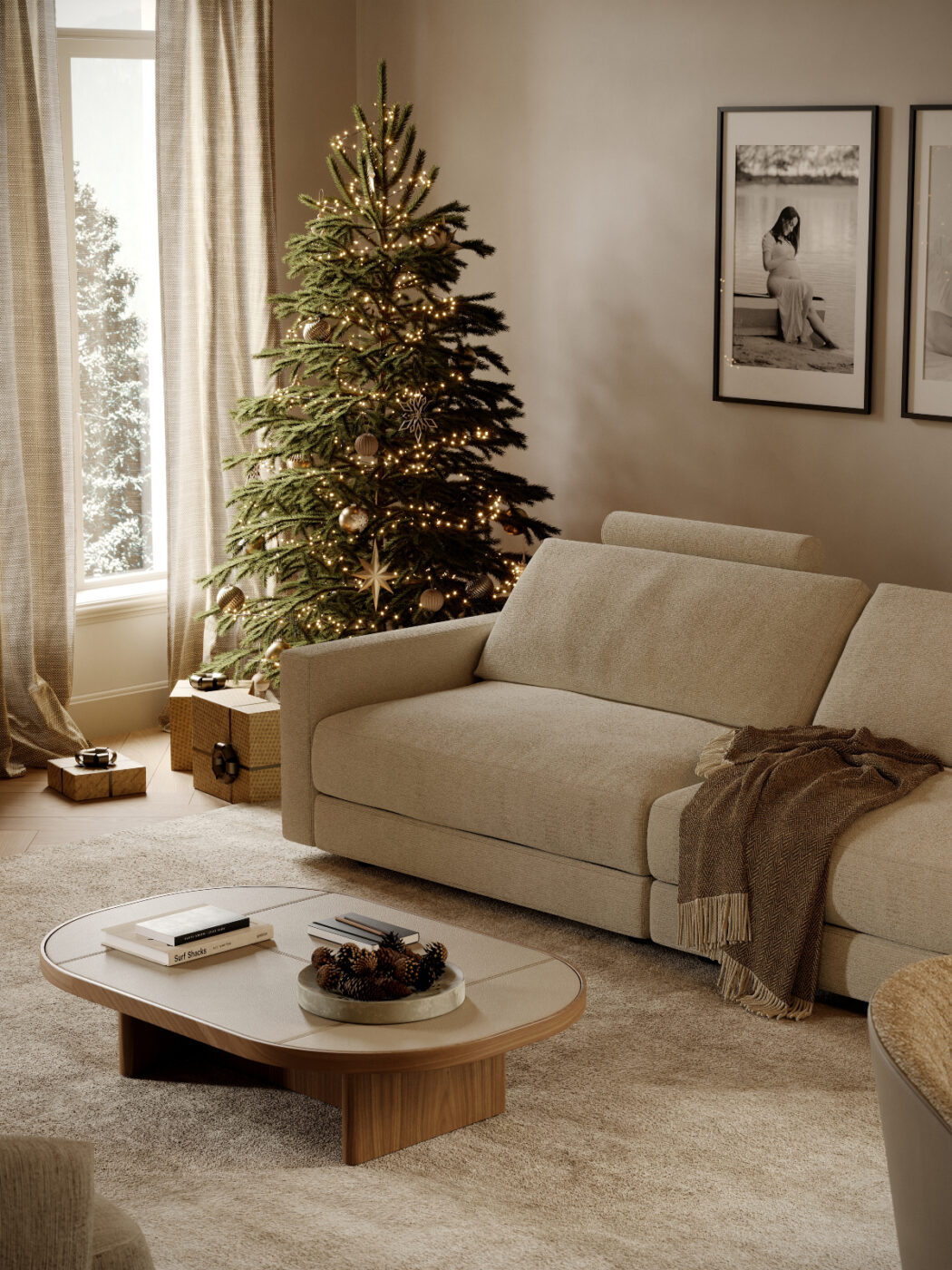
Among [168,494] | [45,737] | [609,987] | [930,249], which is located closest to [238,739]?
[45,737]

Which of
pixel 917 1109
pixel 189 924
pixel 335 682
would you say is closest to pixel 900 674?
pixel 335 682

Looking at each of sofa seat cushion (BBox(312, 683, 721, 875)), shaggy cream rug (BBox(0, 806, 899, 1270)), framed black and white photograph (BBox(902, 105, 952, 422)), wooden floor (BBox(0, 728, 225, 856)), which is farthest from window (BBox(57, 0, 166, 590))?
framed black and white photograph (BBox(902, 105, 952, 422))

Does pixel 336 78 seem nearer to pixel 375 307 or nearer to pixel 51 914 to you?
pixel 375 307

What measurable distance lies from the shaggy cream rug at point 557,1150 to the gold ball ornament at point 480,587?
1660 millimetres

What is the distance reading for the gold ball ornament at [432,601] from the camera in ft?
17.3

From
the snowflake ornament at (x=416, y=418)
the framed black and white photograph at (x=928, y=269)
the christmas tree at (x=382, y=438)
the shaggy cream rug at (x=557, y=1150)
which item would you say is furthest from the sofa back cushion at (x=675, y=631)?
the framed black and white photograph at (x=928, y=269)

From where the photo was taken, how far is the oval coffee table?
9.31 ft

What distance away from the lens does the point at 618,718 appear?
4.46m

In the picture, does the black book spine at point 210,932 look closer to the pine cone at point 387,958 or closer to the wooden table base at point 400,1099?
the wooden table base at point 400,1099

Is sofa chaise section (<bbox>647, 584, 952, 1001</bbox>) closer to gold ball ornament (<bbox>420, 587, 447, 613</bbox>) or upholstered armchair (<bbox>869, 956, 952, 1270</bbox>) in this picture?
gold ball ornament (<bbox>420, 587, 447, 613</bbox>)

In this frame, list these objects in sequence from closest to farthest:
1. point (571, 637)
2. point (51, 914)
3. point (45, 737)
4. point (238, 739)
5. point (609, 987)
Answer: point (609, 987) < point (51, 914) < point (571, 637) < point (238, 739) < point (45, 737)

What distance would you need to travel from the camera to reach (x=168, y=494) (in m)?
6.18

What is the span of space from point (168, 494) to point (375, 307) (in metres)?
1.19

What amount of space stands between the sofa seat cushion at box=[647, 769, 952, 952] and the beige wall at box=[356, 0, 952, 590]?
5.61 feet
